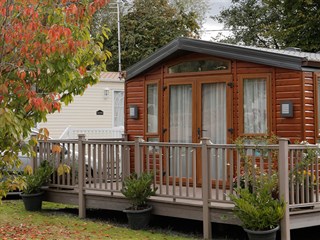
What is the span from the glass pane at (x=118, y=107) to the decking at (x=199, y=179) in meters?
8.74

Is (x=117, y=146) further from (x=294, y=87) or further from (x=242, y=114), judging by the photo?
(x=294, y=87)

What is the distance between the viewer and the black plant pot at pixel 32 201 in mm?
10067

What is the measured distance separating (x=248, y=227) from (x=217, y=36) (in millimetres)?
26370

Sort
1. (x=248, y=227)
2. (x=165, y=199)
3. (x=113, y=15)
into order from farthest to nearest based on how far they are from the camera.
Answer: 1. (x=113, y=15)
2. (x=165, y=199)
3. (x=248, y=227)

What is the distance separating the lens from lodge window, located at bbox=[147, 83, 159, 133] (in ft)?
34.4

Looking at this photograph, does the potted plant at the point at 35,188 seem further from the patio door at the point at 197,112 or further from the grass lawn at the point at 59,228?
the patio door at the point at 197,112

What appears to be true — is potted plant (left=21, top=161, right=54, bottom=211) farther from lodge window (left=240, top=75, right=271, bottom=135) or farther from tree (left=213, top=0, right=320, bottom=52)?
tree (left=213, top=0, right=320, bottom=52)

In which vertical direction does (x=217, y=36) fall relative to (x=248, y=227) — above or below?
above

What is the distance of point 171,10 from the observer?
30828mm

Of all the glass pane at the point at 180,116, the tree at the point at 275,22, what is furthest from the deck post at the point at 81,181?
the tree at the point at 275,22

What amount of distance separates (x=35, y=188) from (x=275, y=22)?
18.9 metres

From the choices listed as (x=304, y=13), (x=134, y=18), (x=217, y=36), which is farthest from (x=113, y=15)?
(x=304, y=13)

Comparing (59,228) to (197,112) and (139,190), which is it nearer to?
(139,190)

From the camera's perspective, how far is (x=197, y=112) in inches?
386
